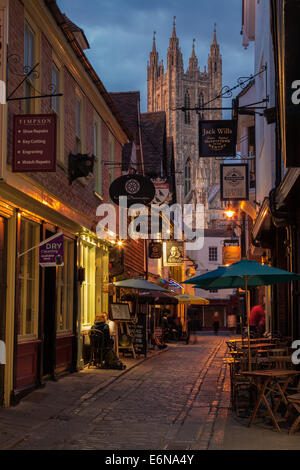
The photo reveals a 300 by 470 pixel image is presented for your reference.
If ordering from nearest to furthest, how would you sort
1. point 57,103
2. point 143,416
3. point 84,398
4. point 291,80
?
point 291,80
point 143,416
point 84,398
point 57,103

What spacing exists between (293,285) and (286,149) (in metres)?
5.23

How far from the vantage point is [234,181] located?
21500mm

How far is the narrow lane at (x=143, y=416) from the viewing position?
757 centimetres

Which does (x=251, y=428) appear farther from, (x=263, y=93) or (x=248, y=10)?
(x=248, y=10)

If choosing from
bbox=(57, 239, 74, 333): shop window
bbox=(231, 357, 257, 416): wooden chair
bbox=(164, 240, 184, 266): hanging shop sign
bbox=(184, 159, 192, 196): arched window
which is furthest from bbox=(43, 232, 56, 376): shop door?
bbox=(184, 159, 192, 196): arched window

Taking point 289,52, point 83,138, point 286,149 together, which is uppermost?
point 83,138

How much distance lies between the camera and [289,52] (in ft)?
20.7

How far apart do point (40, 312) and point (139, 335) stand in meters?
8.26

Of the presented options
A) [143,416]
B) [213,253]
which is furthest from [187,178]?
[143,416]

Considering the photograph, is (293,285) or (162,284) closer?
(293,285)

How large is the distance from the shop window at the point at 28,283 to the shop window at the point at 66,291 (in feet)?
6.50

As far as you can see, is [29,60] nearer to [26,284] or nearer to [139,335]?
[26,284]

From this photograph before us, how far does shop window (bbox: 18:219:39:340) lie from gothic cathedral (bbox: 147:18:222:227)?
345ft
